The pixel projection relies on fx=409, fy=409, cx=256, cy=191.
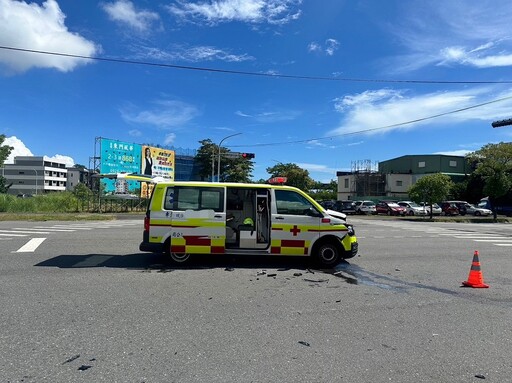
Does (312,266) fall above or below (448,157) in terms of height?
below

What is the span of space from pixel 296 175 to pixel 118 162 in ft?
129

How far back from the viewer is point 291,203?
9.27m

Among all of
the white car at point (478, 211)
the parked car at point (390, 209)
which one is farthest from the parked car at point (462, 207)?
the parked car at point (390, 209)

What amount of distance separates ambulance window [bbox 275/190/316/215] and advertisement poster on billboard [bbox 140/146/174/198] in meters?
28.8

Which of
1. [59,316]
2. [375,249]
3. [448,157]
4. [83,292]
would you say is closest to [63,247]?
[83,292]

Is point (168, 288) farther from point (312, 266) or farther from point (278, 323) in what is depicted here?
point (312, 266)

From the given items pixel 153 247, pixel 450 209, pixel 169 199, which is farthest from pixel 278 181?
pixel 450 209

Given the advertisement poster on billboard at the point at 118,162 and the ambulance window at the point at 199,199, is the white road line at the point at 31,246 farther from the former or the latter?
the advertisement poster on billboard at the point at 118,162

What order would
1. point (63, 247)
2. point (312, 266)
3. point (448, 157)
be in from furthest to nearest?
1. point (448, 157)
2. point (63, 247)
3. point (312, 266)

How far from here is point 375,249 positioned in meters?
12.8

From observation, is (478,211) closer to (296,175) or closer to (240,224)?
(296,175)

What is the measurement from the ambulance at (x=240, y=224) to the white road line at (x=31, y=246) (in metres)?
4.10

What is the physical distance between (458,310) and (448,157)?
68.3m

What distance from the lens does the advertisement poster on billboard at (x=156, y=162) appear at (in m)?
39.5
